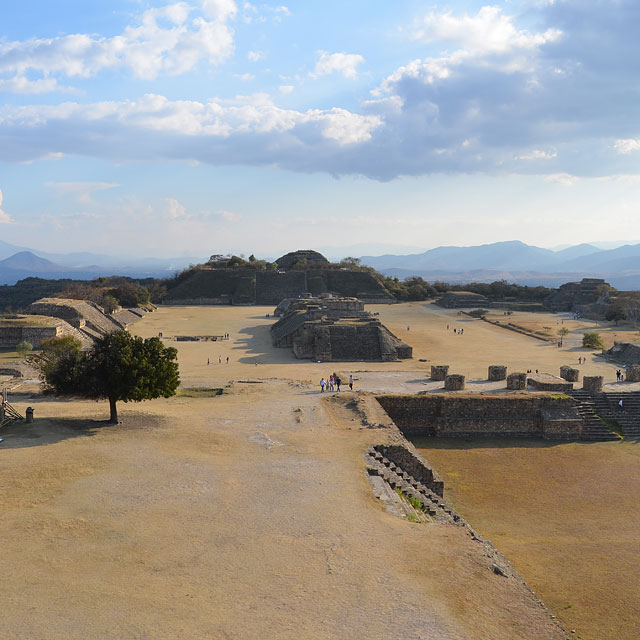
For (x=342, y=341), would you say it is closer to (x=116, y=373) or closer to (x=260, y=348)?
(x=260, y=348)

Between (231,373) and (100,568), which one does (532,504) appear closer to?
(100,568)

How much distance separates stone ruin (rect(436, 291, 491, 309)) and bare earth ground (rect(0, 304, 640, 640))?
55.7 meters

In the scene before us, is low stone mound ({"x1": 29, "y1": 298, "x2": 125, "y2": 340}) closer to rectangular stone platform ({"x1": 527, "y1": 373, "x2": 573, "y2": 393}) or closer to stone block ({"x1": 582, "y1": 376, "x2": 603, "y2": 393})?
rectangular stone platform ({"x1": 527, "y1": 373, "x2": 573, "y2": 393})

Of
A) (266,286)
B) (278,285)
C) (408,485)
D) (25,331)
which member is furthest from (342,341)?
(278,285)

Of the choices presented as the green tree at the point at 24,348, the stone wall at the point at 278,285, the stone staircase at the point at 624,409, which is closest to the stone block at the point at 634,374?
the stone staircase at the point at 624,409

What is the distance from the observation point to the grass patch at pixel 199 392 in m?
24.7

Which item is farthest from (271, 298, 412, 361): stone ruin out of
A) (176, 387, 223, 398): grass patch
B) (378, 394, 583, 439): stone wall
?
(378, 394, 583, 439): stone wall

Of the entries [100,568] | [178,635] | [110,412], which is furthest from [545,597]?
[110,412]

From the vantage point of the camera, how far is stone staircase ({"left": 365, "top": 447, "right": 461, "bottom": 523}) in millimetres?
14212

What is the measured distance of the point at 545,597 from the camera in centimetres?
1195

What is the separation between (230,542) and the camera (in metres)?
11.1

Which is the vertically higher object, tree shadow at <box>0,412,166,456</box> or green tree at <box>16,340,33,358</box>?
green tree at <box>16,340,33,358</box>

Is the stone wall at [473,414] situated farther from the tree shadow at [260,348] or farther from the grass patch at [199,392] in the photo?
the tree shadow at [260,348]

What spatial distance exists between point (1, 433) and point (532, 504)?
1608cm
